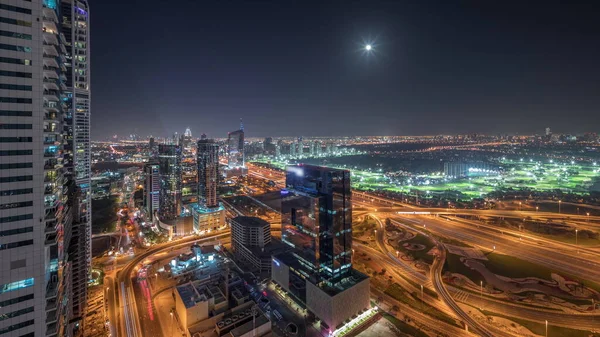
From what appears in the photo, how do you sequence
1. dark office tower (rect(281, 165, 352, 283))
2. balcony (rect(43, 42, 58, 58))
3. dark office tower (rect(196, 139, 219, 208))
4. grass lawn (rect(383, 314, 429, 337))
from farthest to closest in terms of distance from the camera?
dark office tower (rect(196, 139, 219, 208)), dark office tower (rect(281, 165, 352, 283)), grass lawn (rect(383, 314, 429, 337)), balcony (rect(43, 42, 58, 58))

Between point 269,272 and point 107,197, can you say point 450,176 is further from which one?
point 107,197

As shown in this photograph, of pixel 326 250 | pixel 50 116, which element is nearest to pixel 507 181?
pixel 326 250

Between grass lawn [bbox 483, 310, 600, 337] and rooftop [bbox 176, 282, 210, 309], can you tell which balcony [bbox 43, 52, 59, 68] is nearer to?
rooftop [bbox 176, 282, 210, 309]

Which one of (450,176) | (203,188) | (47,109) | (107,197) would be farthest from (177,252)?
(450,176)

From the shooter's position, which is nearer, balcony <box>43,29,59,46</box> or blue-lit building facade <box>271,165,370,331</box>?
balcony <box>43,29,59,46</box>

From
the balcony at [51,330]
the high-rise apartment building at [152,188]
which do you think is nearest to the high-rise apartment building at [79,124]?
the balcony at [51,330]

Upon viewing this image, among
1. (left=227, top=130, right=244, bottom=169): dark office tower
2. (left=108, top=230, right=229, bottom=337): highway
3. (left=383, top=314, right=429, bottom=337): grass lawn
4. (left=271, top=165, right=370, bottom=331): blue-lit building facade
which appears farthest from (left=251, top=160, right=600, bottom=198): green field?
(left=108, top=230, right=229, bottom=337): highway

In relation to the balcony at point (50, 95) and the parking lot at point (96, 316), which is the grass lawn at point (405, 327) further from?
the balcony at point (50, 95)

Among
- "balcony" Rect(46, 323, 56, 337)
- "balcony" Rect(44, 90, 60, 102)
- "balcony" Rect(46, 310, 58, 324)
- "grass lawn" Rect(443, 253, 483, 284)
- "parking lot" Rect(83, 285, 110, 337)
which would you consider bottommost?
"parking lot" Rect(83, 285, 110, 337)
